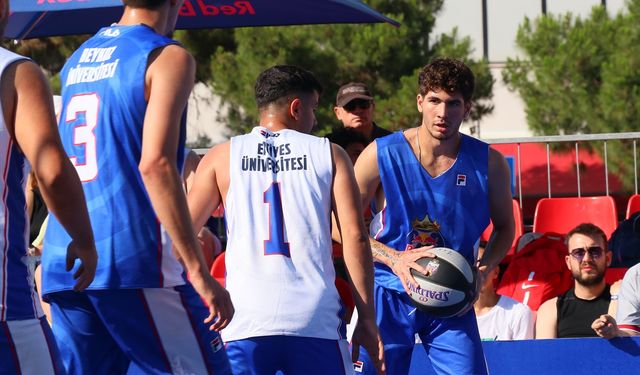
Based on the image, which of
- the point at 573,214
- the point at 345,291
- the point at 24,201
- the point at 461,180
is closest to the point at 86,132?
the point at 24,201

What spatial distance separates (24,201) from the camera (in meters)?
3.11

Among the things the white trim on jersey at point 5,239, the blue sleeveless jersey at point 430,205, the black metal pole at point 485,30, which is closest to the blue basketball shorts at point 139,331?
the white trim on jersey at point 5,239

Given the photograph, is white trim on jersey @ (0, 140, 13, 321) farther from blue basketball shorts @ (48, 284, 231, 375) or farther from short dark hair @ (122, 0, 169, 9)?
short dark hair @ (122, 0, 169, 9)

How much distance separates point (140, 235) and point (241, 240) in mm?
866

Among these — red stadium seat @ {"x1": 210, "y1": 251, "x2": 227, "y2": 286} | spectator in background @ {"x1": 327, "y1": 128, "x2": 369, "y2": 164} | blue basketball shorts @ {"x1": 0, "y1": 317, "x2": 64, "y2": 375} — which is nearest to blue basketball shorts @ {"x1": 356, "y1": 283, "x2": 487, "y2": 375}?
spectator in background @ {"x1": 327, "y1": 128, "x2": 369, "y2": 164}

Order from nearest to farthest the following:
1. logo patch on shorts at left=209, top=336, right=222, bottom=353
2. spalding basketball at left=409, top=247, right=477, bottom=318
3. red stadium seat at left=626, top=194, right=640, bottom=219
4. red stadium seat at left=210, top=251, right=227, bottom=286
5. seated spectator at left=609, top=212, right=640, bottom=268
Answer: logo patch on shorts at left=209, top=336, right=222, bottom=353 < spalding basketball at left=409, top=247, right=477, bottom=318 < red stadium seat at left=210, top=251, right=227, bottom=286 < seated spectator at left=609, top=212, right=640, bottom=268 < red stadium seat at left=626, top=194, right=640, bottom=219

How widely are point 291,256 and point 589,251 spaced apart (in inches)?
139

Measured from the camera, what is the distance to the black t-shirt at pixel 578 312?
714cm

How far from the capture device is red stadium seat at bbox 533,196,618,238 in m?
9.98

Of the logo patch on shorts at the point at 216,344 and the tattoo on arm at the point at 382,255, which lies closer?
the logo patch on shorts at the point at 216,344

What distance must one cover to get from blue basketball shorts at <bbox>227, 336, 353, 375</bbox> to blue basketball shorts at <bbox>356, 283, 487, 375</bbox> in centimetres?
108

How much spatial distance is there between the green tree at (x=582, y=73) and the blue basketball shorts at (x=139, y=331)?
13941 mm

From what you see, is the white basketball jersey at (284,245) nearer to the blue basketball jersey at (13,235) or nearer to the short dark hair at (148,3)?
the short dark hair at (148,3)

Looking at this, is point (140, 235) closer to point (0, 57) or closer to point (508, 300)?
point (0, 57)
